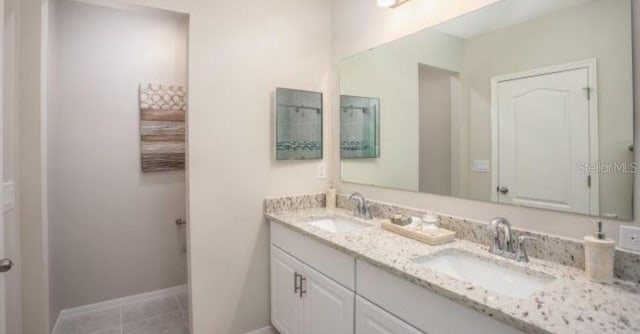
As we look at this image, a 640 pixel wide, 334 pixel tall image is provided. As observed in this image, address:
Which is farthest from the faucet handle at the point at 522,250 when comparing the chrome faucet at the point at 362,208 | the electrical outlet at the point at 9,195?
the electrical outlet at the point at 9,195

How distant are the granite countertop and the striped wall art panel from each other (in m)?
2.02

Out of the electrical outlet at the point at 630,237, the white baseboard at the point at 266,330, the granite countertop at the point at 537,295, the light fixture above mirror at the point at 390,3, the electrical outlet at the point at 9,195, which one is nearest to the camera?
the granite countertop at the point at 537,295

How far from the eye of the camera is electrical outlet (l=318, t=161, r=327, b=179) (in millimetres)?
2395

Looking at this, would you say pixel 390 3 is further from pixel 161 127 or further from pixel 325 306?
pixel 161 127

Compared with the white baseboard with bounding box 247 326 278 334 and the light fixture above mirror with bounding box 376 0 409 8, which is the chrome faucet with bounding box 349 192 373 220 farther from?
the light fixture above mirror with bounding box 376 0 409 8

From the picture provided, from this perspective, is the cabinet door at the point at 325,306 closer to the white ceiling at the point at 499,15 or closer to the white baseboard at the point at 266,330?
the white baseboard at the point at 266,330

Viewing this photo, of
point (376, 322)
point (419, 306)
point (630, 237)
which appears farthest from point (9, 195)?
point (630, 237)

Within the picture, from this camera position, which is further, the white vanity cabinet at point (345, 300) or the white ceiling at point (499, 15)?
the white ceiling at point (499, 15)

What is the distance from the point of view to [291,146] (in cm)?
222

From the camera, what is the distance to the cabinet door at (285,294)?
6.01 ft

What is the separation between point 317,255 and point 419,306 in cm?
66

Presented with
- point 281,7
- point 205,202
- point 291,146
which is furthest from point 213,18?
point 205,202

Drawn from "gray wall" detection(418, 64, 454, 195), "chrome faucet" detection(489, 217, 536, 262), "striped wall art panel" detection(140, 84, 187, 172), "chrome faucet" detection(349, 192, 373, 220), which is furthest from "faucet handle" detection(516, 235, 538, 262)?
"striped wall art panel" detection(140, 84, 187, 172)

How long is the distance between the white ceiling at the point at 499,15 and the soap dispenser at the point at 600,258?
0.88m
